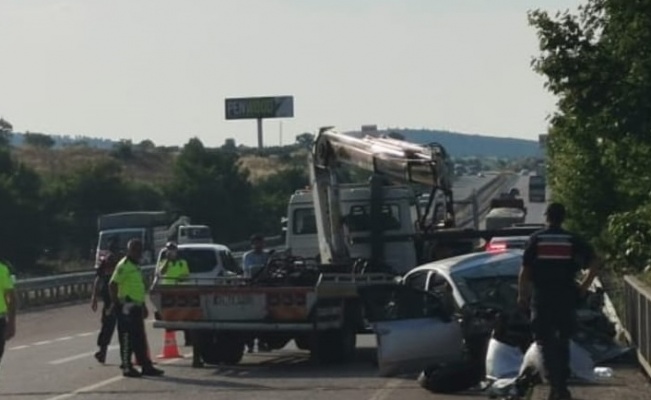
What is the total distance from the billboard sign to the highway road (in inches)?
4196

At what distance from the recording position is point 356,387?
64.8 ft

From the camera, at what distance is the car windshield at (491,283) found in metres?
20.3

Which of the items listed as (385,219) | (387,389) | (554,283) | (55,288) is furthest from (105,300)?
(55,288)

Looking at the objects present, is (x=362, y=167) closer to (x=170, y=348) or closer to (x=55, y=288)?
(x=170, y=348)

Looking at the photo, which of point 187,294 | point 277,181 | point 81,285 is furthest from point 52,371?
point 277,181

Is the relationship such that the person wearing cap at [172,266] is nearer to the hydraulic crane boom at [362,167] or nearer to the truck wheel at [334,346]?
the hydraulic crane boom at [362,167]

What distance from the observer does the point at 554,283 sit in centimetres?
1622

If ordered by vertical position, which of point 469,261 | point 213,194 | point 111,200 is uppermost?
point 213,194

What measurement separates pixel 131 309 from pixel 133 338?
1.31 ft

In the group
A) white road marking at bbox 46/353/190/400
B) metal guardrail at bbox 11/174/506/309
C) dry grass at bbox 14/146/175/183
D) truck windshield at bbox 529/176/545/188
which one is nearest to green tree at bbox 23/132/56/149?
dry grass at bbox 14/146/175/183

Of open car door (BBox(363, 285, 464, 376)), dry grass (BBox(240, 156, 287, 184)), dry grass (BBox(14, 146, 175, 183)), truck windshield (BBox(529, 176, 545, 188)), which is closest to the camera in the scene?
open car door (BBox(363, 285, 464, 376))

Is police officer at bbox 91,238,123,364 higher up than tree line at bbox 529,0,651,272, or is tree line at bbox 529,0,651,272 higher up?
tree line at bbox 529,0,651,272

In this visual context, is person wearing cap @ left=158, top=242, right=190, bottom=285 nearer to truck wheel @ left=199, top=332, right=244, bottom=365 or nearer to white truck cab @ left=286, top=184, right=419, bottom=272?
white truck cab @ left=286, top=184, right=419, bottom=272

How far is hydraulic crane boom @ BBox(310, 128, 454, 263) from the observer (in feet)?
83.6
